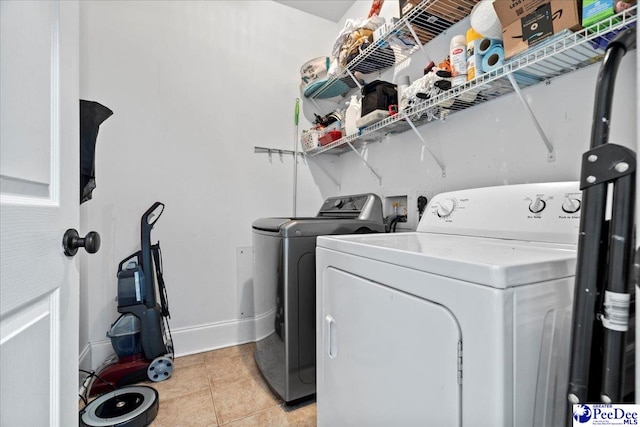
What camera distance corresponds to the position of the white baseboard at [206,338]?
1.95 m

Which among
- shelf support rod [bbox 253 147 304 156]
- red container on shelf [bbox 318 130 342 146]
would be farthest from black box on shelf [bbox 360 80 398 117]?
shelf support rod [bbox 253 147 304 156]

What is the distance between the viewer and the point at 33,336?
0.58 meters

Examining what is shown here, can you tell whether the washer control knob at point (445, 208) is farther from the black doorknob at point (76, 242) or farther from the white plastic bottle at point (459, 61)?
the black doorknob at point (76, 242)

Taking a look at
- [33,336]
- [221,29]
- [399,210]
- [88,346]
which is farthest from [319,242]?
[221,29]

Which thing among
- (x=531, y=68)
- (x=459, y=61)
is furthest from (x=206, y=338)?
(x=531, y=68)

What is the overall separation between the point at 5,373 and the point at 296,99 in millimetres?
2574

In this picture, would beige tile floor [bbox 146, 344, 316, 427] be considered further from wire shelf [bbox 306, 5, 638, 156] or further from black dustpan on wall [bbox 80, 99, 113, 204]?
wire shelf [bbox 306, 5, 638, 156]

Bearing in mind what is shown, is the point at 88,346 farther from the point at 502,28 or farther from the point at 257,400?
the point at 502,28

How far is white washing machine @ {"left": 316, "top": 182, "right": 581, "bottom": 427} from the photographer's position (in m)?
0.59

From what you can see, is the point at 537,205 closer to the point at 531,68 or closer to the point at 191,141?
the point at 531,68

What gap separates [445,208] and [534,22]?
2.47 feet

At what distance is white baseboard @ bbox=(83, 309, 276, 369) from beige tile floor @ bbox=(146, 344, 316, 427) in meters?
0.13

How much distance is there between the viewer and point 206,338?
2.25 meters

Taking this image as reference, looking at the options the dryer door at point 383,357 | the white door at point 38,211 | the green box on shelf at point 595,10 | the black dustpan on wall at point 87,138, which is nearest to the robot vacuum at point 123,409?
the white door at point 38,211
